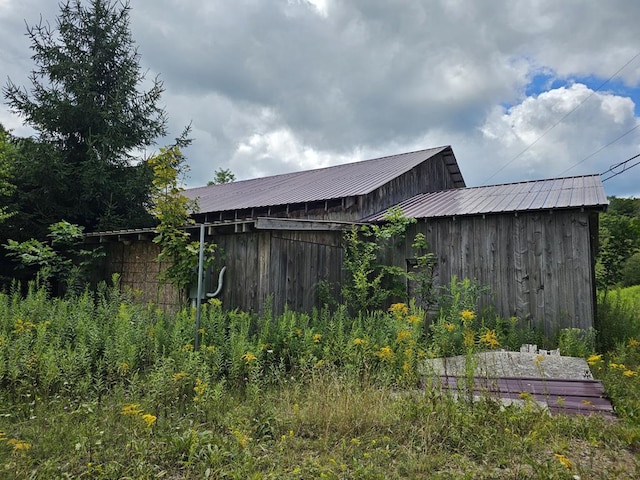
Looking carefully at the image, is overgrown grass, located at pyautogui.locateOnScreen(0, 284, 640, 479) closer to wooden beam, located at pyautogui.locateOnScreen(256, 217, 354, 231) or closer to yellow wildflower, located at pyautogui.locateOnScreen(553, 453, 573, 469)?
yellow wildflower, located at pyautogui.locateOnScreen(553, 453, 573, 469)

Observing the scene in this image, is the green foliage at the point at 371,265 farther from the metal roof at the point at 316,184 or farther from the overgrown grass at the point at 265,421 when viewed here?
the overgrown grass at the point at 265,421

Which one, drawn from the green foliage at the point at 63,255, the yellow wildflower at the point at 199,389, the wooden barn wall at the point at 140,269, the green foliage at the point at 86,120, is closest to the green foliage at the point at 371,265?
the wooden barn wall at the point at 140,269

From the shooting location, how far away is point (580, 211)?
7656mm

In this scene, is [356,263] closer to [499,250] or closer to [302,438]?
[499,250]

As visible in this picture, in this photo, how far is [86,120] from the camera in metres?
11.1

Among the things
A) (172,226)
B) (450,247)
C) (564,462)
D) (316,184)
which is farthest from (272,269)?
(316,184)

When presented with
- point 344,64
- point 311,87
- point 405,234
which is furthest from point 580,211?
point 311,87

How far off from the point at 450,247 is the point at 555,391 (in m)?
4.75

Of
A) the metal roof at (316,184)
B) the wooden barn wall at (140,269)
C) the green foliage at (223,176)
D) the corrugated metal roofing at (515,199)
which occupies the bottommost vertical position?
the wooden barn wall at (140,269)

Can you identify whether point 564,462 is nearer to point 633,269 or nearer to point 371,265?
point 371,265

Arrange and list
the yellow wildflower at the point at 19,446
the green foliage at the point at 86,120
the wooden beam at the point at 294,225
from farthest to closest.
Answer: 1. the green foliage at the point at 86,120
2. the wooden beam at the point at 294,225
3. the yellow wildflower at the point at 19,446

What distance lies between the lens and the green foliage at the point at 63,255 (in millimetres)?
9195

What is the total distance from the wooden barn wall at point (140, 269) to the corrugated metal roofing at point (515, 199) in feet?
16.5

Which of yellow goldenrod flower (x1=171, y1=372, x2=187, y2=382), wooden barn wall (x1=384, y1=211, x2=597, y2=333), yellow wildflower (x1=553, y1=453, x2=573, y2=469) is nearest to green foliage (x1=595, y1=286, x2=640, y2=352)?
wooden barn wall (x1=384, y1=211, x2=597, y2=333)
